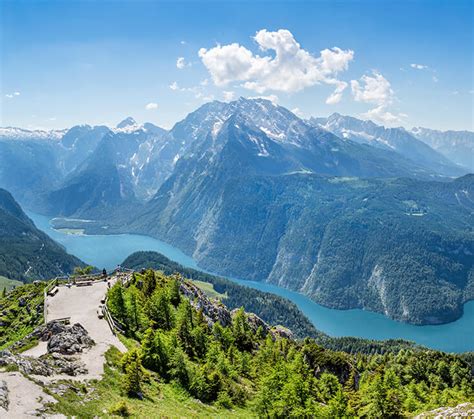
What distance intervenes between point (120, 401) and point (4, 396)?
1030 centimetres

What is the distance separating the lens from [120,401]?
40.1m

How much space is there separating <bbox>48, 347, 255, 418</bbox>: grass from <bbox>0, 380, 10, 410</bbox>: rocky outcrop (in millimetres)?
3181

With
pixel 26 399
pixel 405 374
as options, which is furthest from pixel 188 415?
pixel 405 374

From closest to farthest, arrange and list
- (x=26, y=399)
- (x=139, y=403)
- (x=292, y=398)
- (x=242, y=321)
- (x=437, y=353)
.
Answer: (x=26, y=399)
(x=139, y=403)
(x=292, y=398)
(x=242, y=321)
(x=437, y=353)

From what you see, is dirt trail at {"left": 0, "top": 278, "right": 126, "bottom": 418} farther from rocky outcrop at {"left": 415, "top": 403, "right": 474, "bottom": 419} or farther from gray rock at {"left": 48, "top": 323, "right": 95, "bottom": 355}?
rocky outcrop at {"left": 415, "top": 403, "right": 474, "bottom": 419}

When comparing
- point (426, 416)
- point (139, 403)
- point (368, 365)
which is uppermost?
point (426, 416)

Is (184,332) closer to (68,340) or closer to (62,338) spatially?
(68,340)

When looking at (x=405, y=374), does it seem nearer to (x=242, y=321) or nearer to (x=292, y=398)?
(x=242, y=321)

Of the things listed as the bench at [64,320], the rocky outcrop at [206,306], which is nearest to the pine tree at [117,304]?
the bench at [64,320]

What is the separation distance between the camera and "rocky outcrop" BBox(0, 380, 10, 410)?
108 feet

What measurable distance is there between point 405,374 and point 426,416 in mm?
50814

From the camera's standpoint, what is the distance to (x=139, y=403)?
41.9 meters

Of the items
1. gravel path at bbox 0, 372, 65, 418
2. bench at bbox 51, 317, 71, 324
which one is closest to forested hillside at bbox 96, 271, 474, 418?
bench at bbox 51, 317, 71, 324

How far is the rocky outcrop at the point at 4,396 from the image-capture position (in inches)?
1295
